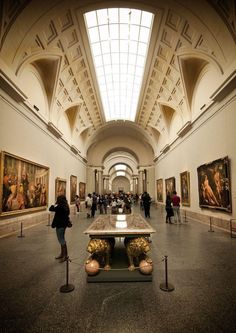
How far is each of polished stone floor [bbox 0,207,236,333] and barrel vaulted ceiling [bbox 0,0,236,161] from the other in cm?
715

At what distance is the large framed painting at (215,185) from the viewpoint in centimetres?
870

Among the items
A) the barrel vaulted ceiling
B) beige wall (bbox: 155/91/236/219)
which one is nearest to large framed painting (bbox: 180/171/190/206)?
beige wall (bbox: 155/91/236/219)

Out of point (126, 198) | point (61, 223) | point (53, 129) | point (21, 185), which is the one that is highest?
point (53, 129)

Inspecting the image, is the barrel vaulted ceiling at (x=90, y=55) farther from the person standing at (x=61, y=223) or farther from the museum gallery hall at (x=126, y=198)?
the person standing at (x=61, y=223)

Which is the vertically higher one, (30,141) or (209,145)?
(30,141)

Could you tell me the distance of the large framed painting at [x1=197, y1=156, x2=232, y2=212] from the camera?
28.5 feet

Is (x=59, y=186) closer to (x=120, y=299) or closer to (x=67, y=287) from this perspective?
(x=67, y=287)

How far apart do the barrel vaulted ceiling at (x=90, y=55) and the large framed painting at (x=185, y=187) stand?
13.5ft

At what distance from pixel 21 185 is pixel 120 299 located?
7740 millimetres

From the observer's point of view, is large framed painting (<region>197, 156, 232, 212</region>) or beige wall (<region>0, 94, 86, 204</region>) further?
large framed painting (<region>197, 156, 232, 212</region>)

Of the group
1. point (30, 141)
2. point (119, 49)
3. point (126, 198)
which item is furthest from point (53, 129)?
point (119, 49)

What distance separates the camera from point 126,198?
479 inches

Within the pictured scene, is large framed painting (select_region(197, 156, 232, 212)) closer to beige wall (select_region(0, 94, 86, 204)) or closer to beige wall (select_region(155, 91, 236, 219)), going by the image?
beige wall (select_region(155, 91, 236, 219))

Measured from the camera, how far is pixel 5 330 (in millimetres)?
2598
